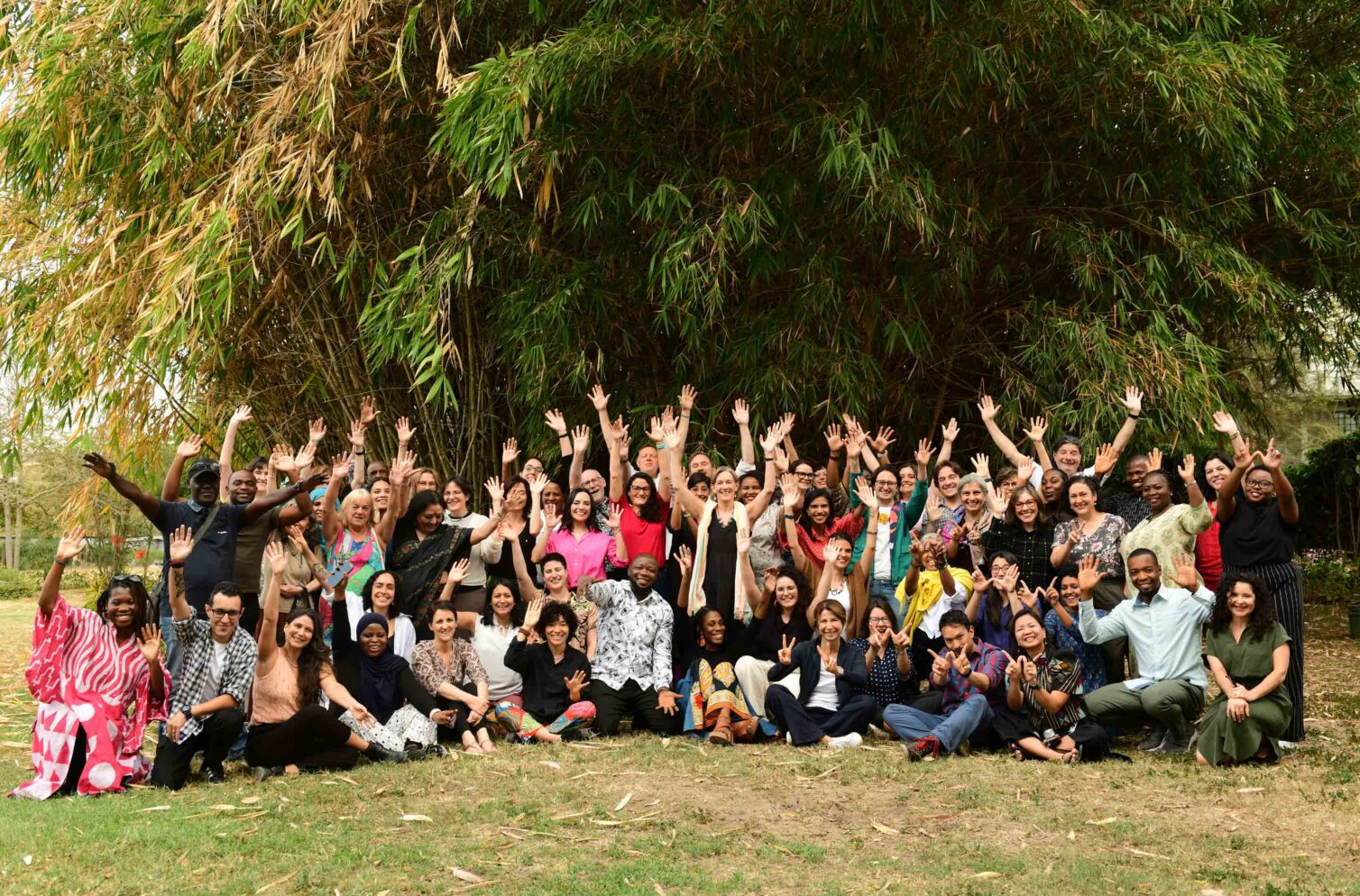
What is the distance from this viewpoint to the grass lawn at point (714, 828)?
13.5 ft

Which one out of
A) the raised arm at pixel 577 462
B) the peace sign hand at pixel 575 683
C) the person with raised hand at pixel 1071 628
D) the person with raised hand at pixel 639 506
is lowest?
the peace sign hand at pixel 575 683

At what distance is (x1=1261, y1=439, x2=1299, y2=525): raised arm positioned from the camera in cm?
603

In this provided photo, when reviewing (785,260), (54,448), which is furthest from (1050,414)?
(54,448)

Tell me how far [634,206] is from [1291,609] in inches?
173

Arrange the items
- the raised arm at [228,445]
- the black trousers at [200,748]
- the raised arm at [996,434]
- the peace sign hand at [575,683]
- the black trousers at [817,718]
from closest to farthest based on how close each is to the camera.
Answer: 1. the black trousers at [200,748]
2. the black trousers at [817,718]
3. the peace sign hand at [575,683]
4. the raised arm at [228,445]
5. the raised arm at [996,434]

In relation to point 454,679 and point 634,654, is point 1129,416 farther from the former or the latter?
point 454,679

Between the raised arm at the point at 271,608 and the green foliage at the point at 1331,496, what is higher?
the green foliage at the point at 1331,496

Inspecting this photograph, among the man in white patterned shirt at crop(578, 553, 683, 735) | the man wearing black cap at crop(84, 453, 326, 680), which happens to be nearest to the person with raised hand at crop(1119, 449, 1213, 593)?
the man in white patterned shirt at crop(578, 553, 683, 735)

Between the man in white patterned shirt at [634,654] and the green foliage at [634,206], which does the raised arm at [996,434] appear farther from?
the man in white patterned shirt at [634,654]

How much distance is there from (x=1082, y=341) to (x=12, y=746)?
6.56m

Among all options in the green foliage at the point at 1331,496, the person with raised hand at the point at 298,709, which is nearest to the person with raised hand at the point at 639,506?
the person with raised hand at the point at 298,709

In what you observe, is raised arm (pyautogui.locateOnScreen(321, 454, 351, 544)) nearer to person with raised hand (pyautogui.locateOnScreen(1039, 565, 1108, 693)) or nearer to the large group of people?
the large group of people

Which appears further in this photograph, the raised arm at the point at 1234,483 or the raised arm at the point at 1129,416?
the raised arm at the point at 1129,416

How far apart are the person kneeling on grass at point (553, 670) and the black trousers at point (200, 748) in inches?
55.4
